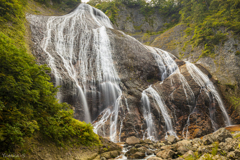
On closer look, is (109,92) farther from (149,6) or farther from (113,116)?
(149,6)

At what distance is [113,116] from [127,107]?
5.42ft

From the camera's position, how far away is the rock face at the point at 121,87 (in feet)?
39.2

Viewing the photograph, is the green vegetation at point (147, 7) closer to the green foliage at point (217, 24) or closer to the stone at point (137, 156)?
the green foliage at point (217, 24)

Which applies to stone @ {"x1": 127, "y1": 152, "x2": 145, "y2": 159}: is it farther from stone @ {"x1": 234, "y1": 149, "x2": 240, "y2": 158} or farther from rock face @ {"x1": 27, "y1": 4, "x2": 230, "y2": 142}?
stone @ {"x1": 234, "y1": 149, "x2": 240, "y2": 158}

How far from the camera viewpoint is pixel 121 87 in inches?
574

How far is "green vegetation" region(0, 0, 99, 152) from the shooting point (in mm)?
3523

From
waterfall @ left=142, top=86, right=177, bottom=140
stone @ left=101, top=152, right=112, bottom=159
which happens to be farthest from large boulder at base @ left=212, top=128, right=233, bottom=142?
waterfall @ left=142, top=86, right=177, bottom=140

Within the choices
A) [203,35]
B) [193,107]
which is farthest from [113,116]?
[203,35]

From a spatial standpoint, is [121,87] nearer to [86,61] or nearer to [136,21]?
[86,61]

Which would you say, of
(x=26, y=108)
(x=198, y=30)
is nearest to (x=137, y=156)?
(x=26, y=108)

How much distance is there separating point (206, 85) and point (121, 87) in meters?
10.2

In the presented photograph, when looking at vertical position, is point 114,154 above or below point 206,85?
below

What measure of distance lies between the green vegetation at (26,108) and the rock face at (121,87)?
20.0 ft

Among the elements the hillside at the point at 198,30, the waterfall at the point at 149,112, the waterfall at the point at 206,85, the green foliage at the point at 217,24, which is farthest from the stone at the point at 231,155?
the green foliage at the point at 217,24
